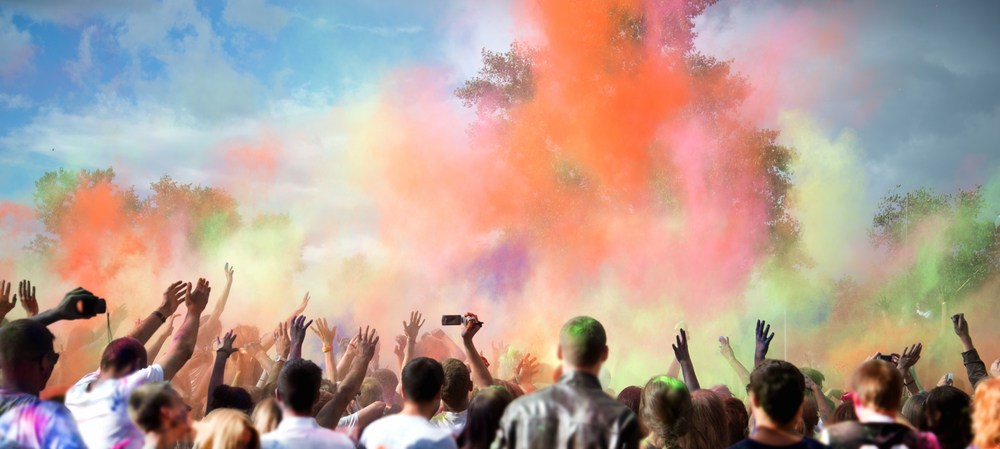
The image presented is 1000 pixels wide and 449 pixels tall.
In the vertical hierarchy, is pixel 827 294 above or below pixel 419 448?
above

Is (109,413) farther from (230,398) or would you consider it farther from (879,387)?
(879,387)

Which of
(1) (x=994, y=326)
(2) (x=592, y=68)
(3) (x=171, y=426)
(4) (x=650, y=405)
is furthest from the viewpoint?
(2) (x=592, y=68)

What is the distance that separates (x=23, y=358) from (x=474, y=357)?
9.67ft

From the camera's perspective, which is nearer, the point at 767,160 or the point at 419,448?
the point at 419,448

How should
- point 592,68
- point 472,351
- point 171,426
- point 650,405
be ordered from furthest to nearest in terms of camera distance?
point 592,68 < point 472,351 < point 650,405 < point 171,426

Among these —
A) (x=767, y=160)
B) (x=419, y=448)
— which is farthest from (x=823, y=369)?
(x=419, y=448)

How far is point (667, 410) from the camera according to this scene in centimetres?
493

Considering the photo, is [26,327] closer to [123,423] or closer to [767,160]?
[123,423]

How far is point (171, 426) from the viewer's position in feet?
13.2

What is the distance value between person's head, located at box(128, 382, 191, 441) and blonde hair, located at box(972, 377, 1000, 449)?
165 inches

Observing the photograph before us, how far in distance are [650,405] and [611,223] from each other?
53.6ft

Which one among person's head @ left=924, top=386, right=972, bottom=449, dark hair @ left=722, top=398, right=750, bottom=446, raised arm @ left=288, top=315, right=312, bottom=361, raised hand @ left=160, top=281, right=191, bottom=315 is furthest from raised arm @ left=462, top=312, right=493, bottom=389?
person's head @ left=924, top=386, right=972, bottom=449

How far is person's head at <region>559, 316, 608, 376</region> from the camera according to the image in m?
4.02

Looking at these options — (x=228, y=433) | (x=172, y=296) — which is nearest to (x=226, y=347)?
(x=172, y=296)
